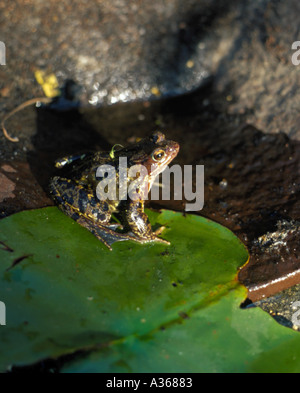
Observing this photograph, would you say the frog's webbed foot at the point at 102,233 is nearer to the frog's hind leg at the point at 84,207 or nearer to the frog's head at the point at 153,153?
the frog's hind leg at the point at 84,207

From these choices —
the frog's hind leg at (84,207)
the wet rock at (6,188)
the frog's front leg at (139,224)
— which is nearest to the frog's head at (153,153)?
the frog's front leg at (139,224)

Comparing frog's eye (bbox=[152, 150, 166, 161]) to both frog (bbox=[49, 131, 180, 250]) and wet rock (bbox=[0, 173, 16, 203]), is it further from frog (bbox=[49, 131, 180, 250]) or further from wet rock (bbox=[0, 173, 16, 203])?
wet rock (bbox=[0, 173, 16, 203])

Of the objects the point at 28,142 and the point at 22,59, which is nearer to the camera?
the point at 28,142

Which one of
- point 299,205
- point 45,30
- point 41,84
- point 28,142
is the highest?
point 45,30

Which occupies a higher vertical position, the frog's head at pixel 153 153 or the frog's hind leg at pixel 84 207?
the frog's head at pixel 153 153

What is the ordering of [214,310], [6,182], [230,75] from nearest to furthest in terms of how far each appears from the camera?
[214,310]
[6,182]
[230,75]

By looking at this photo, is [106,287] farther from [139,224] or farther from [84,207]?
[84,207]

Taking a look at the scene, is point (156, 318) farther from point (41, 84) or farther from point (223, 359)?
point (41, 84)

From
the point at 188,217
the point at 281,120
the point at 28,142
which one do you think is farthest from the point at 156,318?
the point at 281,120
